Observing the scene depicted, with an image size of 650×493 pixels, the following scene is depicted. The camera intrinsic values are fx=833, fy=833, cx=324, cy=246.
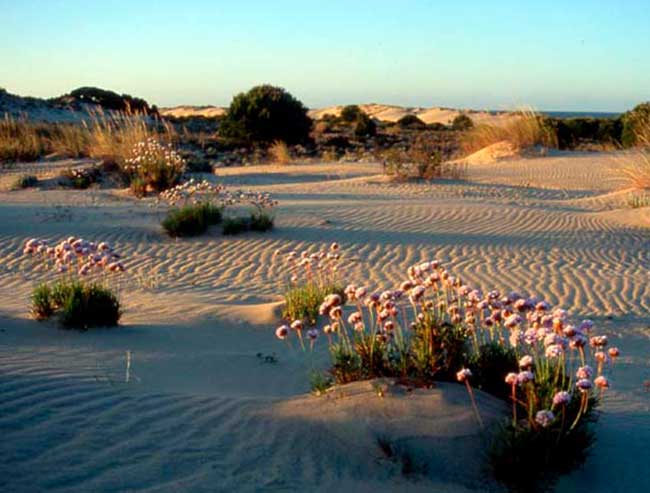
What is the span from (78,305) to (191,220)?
22.1 feet

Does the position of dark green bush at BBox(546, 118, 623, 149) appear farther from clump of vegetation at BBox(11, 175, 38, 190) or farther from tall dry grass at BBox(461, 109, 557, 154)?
clump of vegetation at BBox(11, 175, 38, 190)

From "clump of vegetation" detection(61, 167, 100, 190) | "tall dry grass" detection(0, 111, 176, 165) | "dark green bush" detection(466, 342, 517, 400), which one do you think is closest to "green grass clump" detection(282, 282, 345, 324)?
"dark green bush" detection(466, 342, 517, 400)

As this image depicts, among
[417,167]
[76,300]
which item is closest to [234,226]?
[76,300]

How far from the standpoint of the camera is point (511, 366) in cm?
568

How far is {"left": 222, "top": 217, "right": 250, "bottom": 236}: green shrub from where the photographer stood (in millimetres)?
14992

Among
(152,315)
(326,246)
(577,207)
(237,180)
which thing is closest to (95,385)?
(152,315)

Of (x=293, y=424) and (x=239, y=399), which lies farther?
(x=239, y=399)

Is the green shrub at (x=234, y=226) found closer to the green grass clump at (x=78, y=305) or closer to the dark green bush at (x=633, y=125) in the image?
the green grass clump at (x=78, y=305)

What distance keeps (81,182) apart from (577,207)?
1280 cm

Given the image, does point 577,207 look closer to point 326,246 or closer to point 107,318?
point 326,246

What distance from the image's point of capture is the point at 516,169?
27.7m

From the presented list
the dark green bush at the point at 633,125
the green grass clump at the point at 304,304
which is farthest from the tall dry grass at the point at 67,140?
the dark green bush at the point at 633,125

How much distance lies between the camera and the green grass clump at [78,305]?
8.37m

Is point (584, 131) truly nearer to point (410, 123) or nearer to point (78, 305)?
point (410, 123)
